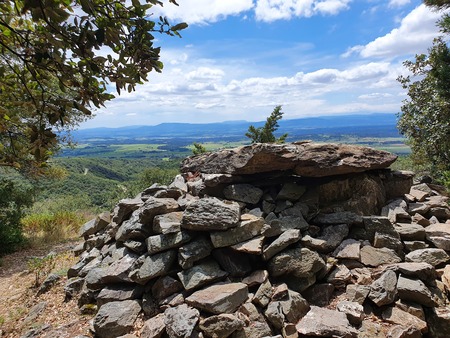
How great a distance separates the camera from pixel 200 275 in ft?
19.7

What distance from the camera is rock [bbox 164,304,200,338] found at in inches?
199

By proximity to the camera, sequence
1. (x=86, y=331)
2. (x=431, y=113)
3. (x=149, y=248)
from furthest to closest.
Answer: (x=431, y=113) → (x=149, y=248) → (x=86, y=331)

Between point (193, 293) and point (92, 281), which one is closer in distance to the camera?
point (193, 293)

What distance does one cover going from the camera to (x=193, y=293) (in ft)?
19.0

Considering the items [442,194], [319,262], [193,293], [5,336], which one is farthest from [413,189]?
[5,336]

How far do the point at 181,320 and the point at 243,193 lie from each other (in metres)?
3.57

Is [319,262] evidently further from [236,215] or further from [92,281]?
[92,281]

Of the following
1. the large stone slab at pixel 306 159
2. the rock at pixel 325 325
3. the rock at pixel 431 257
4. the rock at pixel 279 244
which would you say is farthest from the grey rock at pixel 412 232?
the rock at pixel 325 325

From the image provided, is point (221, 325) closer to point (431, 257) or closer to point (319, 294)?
point (319, 294)

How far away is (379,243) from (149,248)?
501 centimetres

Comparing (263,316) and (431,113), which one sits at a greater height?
(431,113)

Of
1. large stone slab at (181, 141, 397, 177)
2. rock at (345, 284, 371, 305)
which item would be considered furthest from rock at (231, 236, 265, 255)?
large stone slab at (181, 141, 397, 177)

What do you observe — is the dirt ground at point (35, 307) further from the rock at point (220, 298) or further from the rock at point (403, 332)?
the rock at point (403, 332)

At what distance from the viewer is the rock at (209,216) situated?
251 inches
